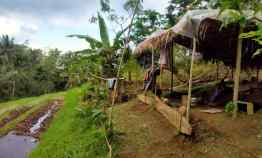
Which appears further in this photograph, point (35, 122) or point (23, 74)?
point (23, 74)

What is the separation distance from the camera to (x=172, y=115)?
509 centimetres

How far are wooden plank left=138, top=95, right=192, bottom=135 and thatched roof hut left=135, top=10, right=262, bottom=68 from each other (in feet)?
4.18

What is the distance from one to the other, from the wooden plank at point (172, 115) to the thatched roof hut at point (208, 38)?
1.27m

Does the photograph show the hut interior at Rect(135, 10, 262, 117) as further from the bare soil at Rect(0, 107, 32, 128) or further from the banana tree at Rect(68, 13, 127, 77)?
the bare soil at Rect(0, 107, 32, 128)

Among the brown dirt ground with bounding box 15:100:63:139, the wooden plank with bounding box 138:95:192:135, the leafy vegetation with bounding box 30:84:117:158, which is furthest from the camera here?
the brown dirt ground with bounding box 15:100:63:139

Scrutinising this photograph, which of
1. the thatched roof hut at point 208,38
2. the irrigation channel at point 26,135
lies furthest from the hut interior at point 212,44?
the irrigation channel at point 26,135

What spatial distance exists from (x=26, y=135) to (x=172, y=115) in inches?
228

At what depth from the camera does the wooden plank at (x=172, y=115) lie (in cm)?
429

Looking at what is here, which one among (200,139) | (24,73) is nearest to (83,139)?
(200,139)

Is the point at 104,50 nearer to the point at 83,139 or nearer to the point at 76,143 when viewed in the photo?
the point at 83,139

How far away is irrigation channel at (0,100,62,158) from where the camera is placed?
7525 mm

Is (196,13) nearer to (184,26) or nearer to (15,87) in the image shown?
(184,26)

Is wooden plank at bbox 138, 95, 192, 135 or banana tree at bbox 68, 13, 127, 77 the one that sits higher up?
banana tree at bbox 68, 13, 127, 77

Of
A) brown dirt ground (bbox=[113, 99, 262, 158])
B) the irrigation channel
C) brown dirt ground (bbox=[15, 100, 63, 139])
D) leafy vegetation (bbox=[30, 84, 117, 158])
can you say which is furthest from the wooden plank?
brown dirt ground (bbox=[15, 100, 63, 139])
